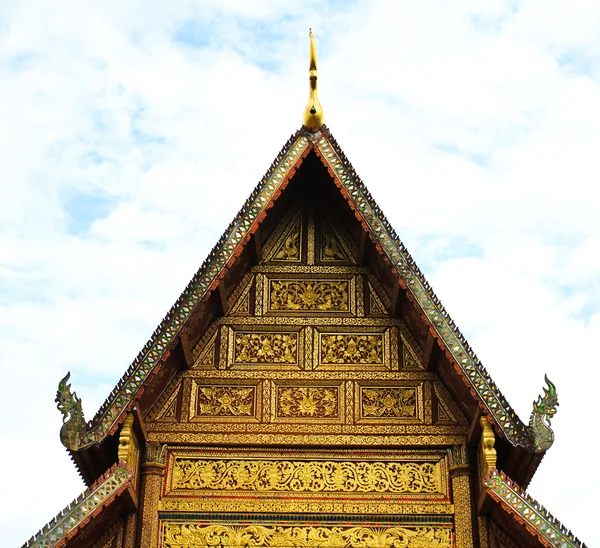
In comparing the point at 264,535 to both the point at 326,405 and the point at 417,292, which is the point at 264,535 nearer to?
the point at 326,405

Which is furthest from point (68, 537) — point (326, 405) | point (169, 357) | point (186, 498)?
point (326, 405)

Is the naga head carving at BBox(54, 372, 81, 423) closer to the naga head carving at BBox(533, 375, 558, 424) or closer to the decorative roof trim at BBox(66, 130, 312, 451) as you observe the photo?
the decorative roof trim at BBox(66, 130, 312, 451)

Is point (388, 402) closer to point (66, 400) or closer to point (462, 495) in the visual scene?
point (462, 495)

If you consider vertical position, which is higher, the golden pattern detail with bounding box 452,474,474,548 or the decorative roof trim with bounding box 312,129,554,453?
the decorative roof trim with bounding box 312,129,554,453

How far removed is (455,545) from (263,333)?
301 cm

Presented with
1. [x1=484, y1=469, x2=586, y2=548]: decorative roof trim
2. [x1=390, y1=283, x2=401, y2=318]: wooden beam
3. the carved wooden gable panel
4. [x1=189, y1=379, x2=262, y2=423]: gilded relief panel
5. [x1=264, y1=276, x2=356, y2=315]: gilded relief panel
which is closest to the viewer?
[x1=484, y1=469, x2=586, y2=548]: decorative roof trim

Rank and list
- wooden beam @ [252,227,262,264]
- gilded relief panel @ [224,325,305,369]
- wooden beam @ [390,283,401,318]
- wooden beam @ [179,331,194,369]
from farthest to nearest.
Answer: wooden beam @ [252,227,262,264] < gilded relief panel @ [224,325,305,369] < wooden beam @ [390,283,401,318] < wooden beam @ [179,331,194,369]

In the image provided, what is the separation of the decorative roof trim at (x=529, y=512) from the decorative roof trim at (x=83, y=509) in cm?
336

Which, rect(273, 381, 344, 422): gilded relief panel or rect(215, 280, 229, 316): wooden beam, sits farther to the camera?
rect(215, 280, 229, 316): wooden beam

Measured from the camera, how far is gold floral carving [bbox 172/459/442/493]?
1044cm

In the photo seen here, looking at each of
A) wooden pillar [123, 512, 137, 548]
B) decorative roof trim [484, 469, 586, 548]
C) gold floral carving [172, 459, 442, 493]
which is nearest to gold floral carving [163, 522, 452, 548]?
wooden pillar [123, 512, 137, 548]

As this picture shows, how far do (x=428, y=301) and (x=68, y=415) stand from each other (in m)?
3.69

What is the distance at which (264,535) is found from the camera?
33.3 feet

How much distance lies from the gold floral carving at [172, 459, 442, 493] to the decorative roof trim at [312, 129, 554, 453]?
3.30ft
